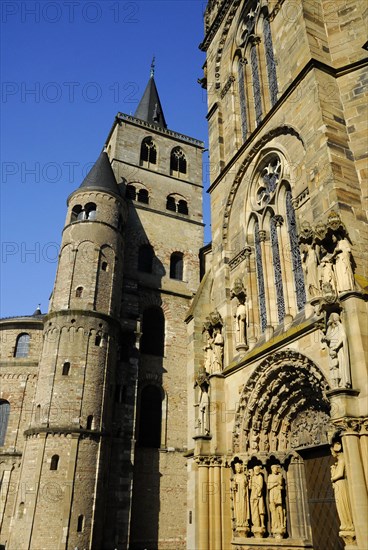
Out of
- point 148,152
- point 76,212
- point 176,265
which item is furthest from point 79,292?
point 148,152

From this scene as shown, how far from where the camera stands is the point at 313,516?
867cm

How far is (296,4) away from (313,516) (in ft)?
37.2

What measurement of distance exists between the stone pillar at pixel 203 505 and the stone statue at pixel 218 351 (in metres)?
2.14

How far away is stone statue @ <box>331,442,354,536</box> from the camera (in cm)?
660

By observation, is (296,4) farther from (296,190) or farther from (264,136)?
(296,190)

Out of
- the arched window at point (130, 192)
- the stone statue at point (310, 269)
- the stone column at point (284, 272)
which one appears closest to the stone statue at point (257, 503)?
the stone column at point (284, 272)

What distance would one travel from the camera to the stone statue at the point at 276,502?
8930 millimetres

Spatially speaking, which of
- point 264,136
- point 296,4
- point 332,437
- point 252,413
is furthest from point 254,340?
point 296,4

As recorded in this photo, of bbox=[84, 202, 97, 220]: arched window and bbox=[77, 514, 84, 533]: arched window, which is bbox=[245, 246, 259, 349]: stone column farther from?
bbox=[84, 202, 97, 220]: arched window

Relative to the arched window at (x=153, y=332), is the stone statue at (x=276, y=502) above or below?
below

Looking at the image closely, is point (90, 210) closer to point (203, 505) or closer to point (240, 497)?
point (203, 505)

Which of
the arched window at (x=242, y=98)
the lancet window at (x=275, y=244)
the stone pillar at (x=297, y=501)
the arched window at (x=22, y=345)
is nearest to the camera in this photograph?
the stone pillar at (x=297, y=501)

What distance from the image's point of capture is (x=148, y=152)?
98.1ft

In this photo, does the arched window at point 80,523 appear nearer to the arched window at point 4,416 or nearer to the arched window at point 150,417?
the arched window at point 150,417
